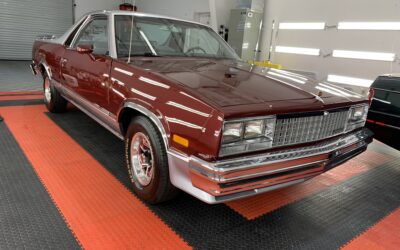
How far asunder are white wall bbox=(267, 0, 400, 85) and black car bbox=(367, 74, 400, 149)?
3644 mm

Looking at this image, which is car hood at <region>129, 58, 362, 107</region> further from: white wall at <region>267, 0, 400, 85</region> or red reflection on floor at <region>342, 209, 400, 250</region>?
white wall at <region>267, 0, 400, 85</region>

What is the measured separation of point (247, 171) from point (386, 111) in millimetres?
1926

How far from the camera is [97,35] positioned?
9.95ft

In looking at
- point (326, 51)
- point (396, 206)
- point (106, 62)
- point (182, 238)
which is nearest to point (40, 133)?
point (106, 62)

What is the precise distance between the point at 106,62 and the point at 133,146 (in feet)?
2.52

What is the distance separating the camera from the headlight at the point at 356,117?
2.26 meters

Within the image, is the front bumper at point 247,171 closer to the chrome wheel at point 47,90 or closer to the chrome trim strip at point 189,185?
the chrome trim strip at point 189,185

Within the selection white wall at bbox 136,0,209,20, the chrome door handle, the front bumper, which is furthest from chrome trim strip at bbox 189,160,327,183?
white wall at bbox 136,0,209,20

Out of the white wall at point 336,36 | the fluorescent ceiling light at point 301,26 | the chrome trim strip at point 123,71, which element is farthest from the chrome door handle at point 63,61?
the fluorescent ceiling light at point 301,26

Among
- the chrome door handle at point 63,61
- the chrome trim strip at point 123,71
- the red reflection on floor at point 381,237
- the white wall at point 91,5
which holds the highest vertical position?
the white wall at point 91,5

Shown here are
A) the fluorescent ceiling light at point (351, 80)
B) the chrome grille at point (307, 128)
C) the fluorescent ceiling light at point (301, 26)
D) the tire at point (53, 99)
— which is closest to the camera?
the chrome grille at point (307, 128)

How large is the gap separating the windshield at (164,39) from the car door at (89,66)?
17cm

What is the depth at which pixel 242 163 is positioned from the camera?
1.59 metres

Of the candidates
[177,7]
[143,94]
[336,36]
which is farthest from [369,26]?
[177,7]
